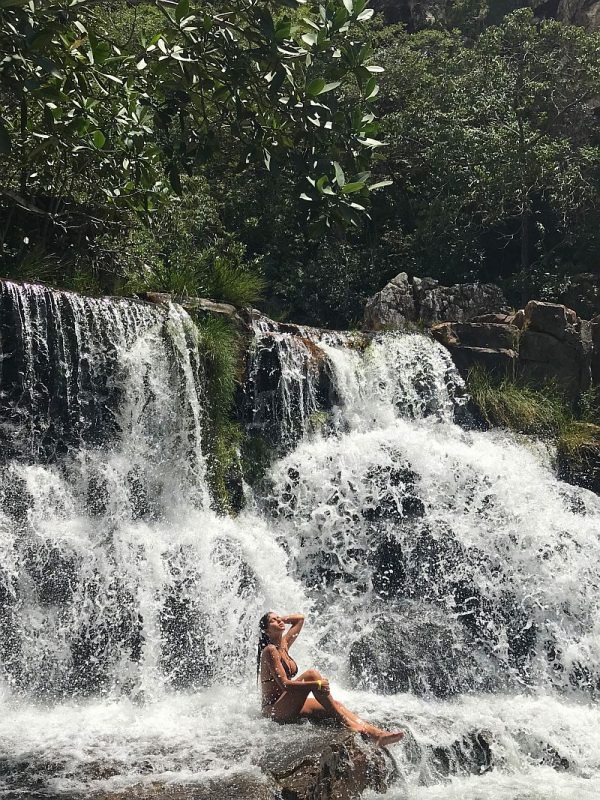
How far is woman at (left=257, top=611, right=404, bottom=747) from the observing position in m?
6.43

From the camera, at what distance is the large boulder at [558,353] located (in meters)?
13.1

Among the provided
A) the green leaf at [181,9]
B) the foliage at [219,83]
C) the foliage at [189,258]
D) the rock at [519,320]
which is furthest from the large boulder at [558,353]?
the green leaf at [181,9]

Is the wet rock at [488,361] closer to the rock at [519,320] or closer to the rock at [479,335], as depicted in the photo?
the rock at [479,335]

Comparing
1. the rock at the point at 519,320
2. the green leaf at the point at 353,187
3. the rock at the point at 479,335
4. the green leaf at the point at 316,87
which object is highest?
the green leaf at the point at 316,87

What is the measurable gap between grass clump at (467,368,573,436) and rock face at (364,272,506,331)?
2.53m

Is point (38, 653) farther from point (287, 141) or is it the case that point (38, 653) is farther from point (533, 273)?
point (533, 273)

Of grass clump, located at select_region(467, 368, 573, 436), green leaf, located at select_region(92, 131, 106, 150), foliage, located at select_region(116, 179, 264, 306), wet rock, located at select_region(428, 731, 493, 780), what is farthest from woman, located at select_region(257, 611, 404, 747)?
grass clump, located at select_region(467, 368, 573, 436)

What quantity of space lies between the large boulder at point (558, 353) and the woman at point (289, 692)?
7.34 meters

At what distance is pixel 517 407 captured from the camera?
12.4 m

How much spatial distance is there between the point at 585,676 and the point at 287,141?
5690 mm

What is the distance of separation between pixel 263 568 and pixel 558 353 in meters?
5.99

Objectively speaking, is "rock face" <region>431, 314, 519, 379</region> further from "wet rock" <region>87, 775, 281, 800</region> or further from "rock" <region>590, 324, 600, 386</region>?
"wet rock" <region>87, 775, 281, 800</region>

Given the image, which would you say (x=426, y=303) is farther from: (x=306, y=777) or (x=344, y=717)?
(x=306, y=777)

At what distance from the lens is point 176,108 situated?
618 centimetres
